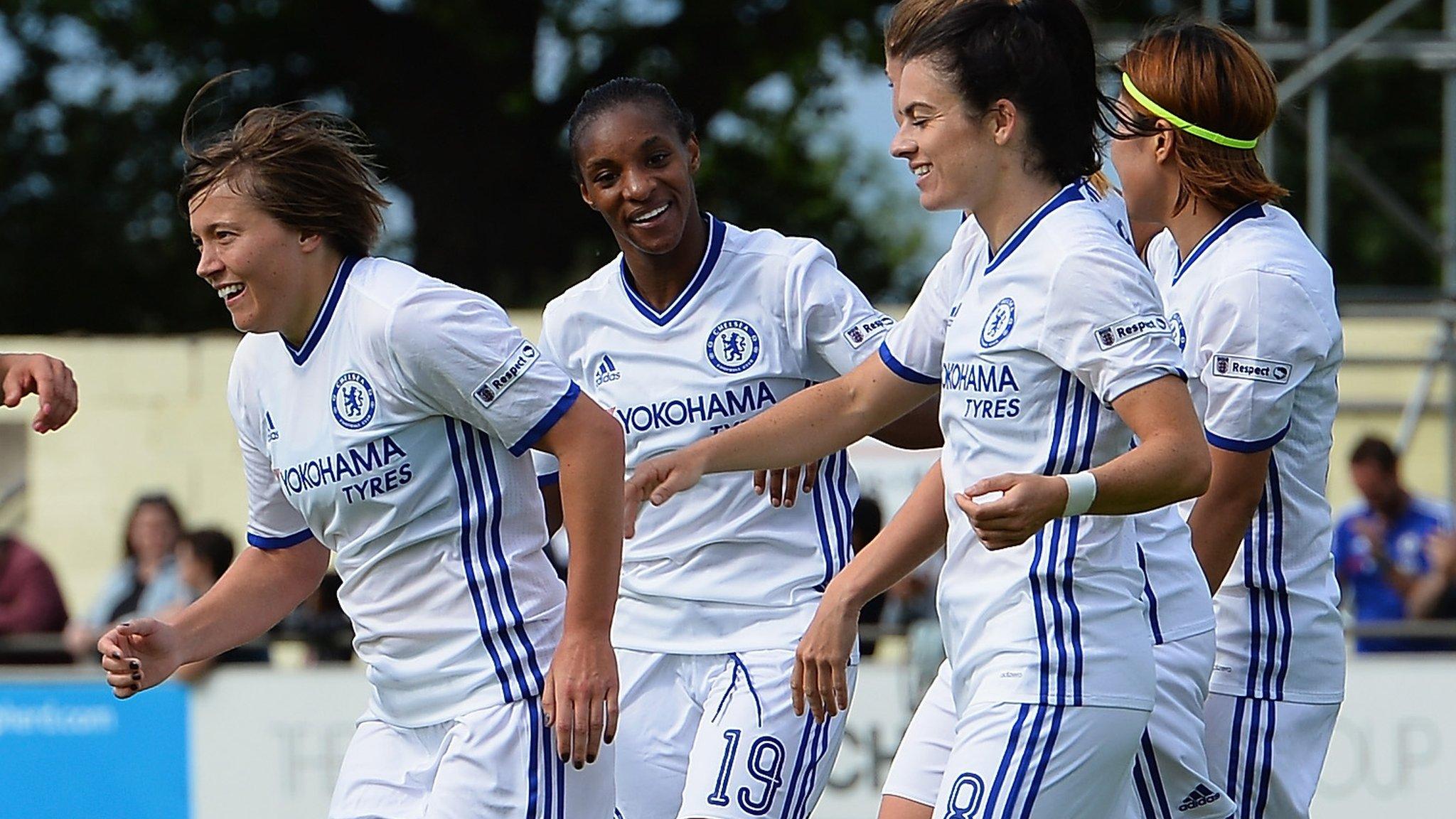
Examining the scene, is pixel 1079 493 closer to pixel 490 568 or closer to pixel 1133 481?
pixel 1133 481

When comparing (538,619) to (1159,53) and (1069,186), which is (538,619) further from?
(1159,53)

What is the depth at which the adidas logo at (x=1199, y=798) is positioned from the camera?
373 cm

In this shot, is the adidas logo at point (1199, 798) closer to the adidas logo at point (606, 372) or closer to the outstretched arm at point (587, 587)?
the outstretched arm at point (587, 587)

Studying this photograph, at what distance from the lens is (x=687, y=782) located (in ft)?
→ 14.1

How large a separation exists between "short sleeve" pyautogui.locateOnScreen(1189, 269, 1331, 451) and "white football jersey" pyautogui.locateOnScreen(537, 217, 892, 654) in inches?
34.9

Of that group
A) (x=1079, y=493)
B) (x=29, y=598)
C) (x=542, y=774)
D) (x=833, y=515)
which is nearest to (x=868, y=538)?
(x=833, y=515)

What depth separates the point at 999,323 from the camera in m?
3.38

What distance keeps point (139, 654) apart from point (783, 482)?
1.39m

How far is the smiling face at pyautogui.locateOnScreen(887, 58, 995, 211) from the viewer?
3445 mm

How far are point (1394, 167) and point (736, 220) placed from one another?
816 centimetres

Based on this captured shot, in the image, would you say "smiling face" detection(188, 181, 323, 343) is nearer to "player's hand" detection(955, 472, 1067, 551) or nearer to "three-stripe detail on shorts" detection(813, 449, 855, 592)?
"three-stripe detail on shorts" detection(813, 449, 855, 592)

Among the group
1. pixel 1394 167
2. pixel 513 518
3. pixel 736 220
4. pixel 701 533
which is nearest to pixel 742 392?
pixel 701 533

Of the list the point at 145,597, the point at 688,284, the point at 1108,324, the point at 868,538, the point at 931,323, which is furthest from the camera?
the point at 145,597

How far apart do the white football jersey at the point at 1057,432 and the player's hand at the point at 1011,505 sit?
239mm
